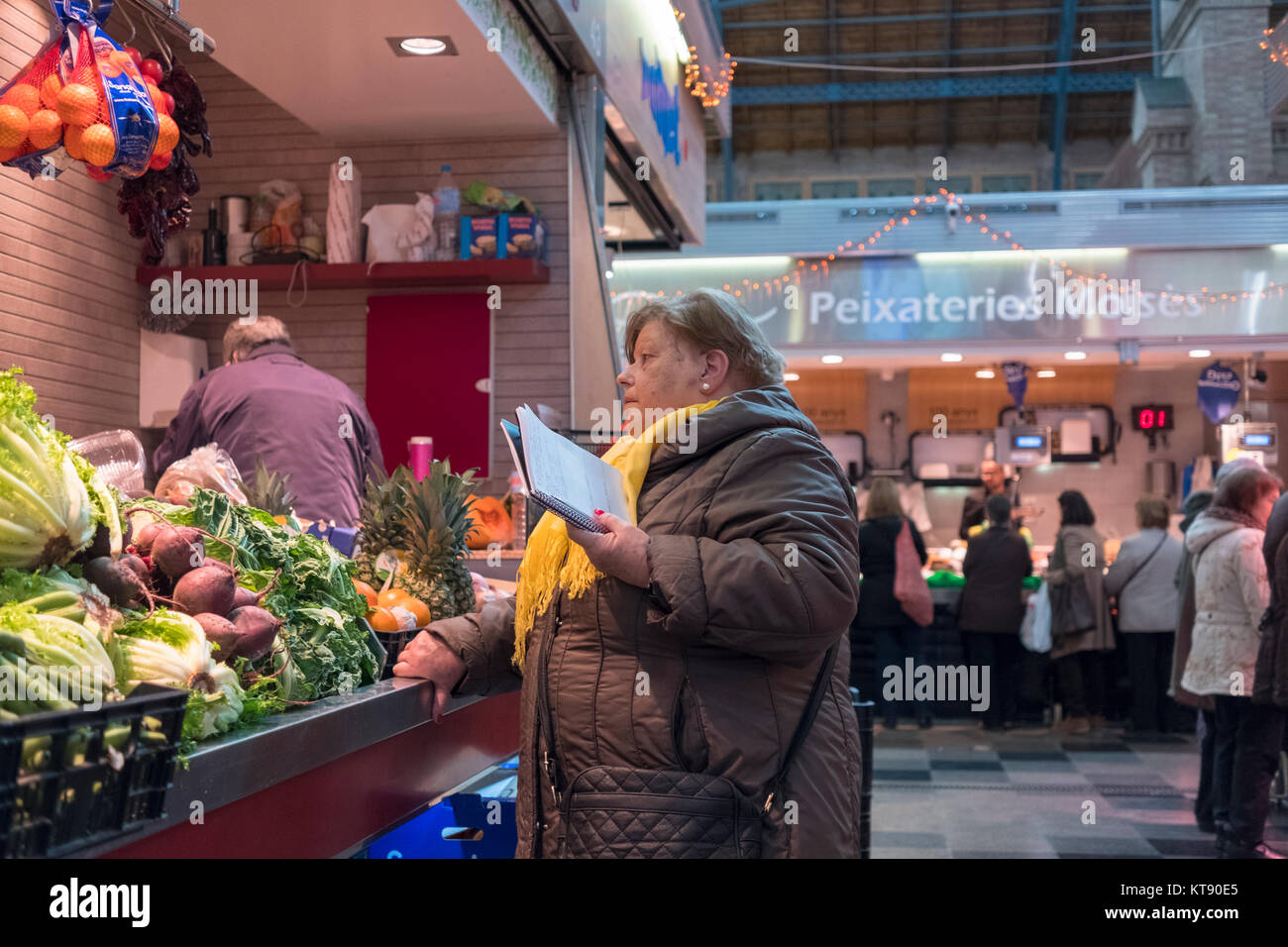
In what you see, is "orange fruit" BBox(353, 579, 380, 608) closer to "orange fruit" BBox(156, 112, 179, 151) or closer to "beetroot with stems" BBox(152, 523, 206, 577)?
"beetroot with stems" BBox(152, 523, 206, 577)

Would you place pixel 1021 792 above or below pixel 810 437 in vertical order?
below

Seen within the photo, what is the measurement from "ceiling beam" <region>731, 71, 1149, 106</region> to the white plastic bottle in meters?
15.4

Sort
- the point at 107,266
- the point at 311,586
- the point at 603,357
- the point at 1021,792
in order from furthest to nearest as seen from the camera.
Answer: the point at 1021,792, the point at 603,357, the point at 107,266, the point at 311,586

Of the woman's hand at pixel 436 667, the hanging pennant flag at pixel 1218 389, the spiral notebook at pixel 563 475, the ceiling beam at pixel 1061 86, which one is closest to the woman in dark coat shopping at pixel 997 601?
the hanging pennant flag at pixel 1218 389

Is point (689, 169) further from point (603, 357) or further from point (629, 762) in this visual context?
point (629, 762)

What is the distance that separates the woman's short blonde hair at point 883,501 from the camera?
9.34 meters

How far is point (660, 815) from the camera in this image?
6.28ft

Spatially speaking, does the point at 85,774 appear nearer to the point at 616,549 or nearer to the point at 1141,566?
the point at 616,549

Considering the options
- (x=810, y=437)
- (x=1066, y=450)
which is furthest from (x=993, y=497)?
(x=810, y=437)

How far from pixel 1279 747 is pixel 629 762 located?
4510mm

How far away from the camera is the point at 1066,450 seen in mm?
15414

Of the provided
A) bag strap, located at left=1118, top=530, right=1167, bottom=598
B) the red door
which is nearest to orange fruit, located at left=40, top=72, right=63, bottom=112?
the red door

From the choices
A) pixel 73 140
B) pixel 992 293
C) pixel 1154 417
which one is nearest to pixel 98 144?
pixel 73 140

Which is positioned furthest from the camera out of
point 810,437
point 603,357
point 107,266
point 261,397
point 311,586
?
point 603,357
